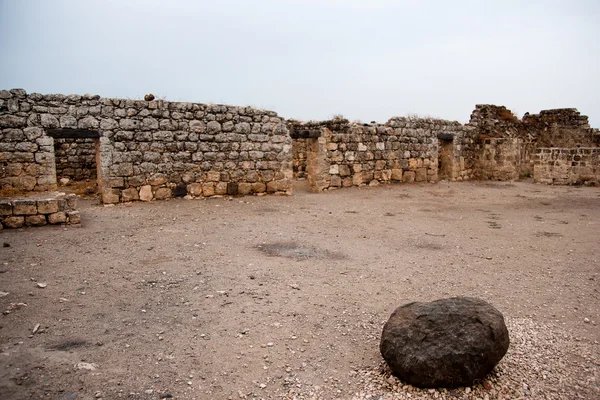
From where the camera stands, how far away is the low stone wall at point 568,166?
46.6ft

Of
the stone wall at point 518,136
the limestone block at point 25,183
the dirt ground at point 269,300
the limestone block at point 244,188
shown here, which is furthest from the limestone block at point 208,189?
the stone wall at point 518,136

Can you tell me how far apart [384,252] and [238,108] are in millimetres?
6218

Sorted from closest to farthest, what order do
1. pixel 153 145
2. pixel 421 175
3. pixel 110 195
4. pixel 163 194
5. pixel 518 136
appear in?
pixel 110 195, pixel 153 145, pixel 163 194, pixel 421 175, pixel 518 136

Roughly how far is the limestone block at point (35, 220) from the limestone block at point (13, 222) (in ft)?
0.27

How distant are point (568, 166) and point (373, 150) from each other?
740 centimetres

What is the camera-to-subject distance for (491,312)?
2908mm

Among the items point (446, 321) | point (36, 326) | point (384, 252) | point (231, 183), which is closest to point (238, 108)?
point (231, 183)

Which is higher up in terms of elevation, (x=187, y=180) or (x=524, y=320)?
(x=187, y=180)

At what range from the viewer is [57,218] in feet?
23.0

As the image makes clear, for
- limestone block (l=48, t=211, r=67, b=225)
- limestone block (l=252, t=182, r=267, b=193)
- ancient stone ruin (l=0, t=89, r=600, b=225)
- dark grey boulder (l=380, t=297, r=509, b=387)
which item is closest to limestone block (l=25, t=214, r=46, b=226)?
limestone block (l=48, t=211, r=67, b=225)

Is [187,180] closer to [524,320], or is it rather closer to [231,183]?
[231,183]

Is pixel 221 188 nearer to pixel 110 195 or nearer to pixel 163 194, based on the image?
pixel 163 194

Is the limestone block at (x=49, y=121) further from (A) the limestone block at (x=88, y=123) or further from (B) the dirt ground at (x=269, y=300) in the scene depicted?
(B) the dirt ground at (x=269, y=300)

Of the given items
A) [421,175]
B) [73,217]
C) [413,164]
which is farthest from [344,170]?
[73,217]
